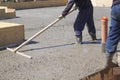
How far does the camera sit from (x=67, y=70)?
656cm

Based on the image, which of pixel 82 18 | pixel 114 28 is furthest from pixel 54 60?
pixel 114 28

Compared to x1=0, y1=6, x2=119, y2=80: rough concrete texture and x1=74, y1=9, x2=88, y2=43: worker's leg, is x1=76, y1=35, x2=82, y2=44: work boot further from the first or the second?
x1=0, y1=6, x2=119, y2=80: rough concrete texture

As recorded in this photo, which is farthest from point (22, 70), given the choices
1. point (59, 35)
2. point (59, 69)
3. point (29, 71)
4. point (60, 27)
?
point (60, 27)

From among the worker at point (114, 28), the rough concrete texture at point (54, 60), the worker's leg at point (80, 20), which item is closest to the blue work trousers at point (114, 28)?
the worker at point (114, 28)

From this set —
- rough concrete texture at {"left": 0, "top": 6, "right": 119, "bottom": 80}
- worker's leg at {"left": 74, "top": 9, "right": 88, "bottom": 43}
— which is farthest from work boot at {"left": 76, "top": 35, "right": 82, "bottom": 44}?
rough concrete texture at {"left": 0, "top": 6, "right": 119, "bottom": 80}

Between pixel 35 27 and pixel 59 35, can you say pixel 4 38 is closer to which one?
pixel 59 35

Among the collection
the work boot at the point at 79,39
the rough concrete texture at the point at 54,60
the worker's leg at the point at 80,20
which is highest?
the worker's leg at the point at 80,20

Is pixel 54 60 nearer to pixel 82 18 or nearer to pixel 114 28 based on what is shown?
pixel 82 18

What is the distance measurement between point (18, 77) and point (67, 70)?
1.02 meters

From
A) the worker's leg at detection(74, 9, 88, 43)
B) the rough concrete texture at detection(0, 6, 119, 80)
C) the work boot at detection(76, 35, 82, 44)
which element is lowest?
the rough concrete texture at detection(0, 6, 119, 80)

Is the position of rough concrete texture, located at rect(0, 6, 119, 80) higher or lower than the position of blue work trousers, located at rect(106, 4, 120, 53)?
lower

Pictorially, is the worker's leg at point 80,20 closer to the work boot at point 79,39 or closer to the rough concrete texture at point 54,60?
the work boot at point 79,39

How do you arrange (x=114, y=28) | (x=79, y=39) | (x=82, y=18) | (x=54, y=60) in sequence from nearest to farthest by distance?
(x=114, y=28) → (x=54, y=60) → (x=82, y=18) → (x=79, y=39)

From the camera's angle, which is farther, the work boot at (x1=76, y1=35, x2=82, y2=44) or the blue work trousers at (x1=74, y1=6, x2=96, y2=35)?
the work boot at (x1=76, y1=35, x2=82, y2=44)
